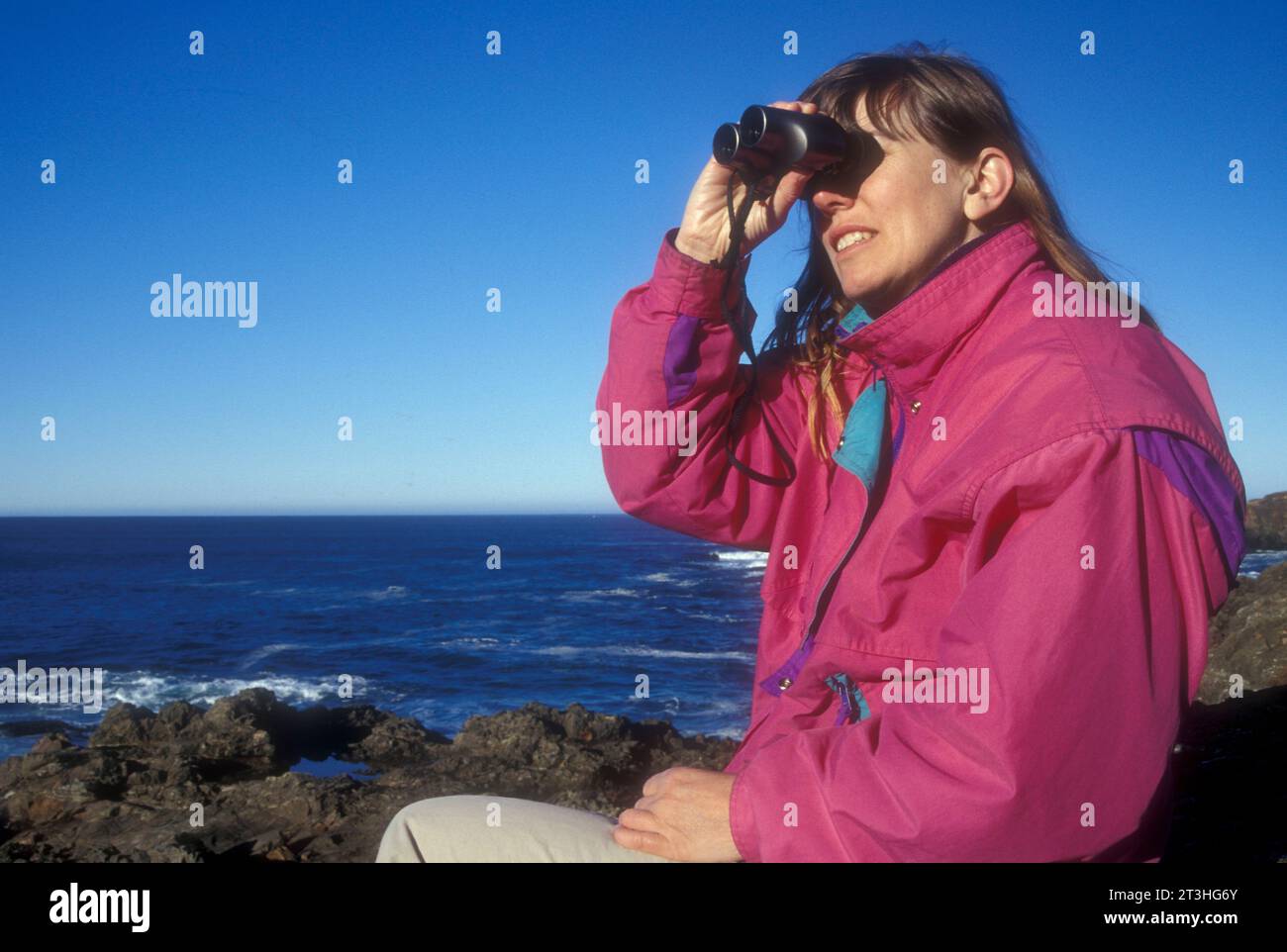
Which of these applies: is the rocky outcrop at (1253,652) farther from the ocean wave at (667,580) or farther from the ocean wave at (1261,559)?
the ocean wave at (667,580)

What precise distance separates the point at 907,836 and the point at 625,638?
28.9 m

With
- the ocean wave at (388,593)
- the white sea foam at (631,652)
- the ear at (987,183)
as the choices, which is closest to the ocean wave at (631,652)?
the white sea foam at (631,652)

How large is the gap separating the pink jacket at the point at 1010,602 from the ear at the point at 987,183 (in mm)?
125

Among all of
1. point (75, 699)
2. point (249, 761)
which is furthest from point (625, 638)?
point (249, 761)

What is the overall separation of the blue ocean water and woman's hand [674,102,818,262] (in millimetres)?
15226

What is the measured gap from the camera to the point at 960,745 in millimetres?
1344

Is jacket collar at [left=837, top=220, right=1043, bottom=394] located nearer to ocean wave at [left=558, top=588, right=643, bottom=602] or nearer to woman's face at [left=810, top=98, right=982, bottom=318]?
woman's face at [left=810, top=98, right=982, bottom=318]

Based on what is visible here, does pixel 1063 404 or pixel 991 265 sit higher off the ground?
pixel 991 265

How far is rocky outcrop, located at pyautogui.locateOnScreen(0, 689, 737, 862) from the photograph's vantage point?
6.27 metres

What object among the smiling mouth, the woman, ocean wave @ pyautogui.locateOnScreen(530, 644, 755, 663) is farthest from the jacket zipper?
ocean wave @ pyautogui.locateOnScreen(530, 644, 755, 663)

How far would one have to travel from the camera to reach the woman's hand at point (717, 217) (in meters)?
2.02

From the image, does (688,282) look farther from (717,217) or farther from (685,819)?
(685,819)

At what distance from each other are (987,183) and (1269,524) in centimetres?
6469
